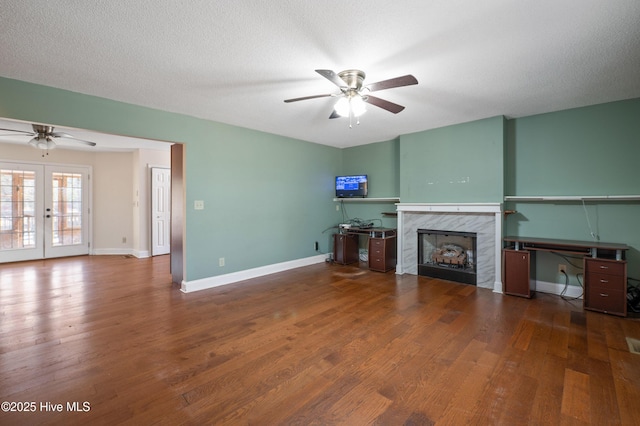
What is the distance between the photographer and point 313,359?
2.22 metres

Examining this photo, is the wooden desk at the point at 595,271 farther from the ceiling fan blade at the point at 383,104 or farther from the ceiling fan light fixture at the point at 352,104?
the ceiling fan light fixture at the point at 352,104

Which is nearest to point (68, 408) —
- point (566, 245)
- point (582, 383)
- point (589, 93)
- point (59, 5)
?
point (59, 5)

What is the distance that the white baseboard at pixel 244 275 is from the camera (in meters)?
3.97

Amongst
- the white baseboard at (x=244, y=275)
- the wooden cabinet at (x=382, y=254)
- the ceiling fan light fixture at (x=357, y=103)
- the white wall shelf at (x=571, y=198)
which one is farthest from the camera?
the wooden cabinet at (x=382, y=254)

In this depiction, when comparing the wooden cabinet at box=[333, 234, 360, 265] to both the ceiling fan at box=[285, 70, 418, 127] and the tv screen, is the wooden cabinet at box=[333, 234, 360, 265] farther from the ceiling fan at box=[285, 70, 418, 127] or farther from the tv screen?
the ceiling fan at box=[285, 70, 418, 127]

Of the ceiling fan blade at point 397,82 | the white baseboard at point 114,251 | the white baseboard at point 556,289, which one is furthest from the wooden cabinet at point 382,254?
the white baseboard at point 114,251

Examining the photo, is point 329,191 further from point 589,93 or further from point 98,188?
point 98,188

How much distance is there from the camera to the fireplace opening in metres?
4.38

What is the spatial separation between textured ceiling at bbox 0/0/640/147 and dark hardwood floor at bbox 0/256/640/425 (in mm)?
2458

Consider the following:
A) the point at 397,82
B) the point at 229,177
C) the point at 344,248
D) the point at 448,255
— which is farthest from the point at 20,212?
the point at 448,255

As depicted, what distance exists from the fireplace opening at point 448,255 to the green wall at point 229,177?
2069 mm

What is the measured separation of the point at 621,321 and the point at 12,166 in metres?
10.1

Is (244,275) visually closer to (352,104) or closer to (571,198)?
(352,104)

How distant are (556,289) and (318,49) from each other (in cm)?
427
